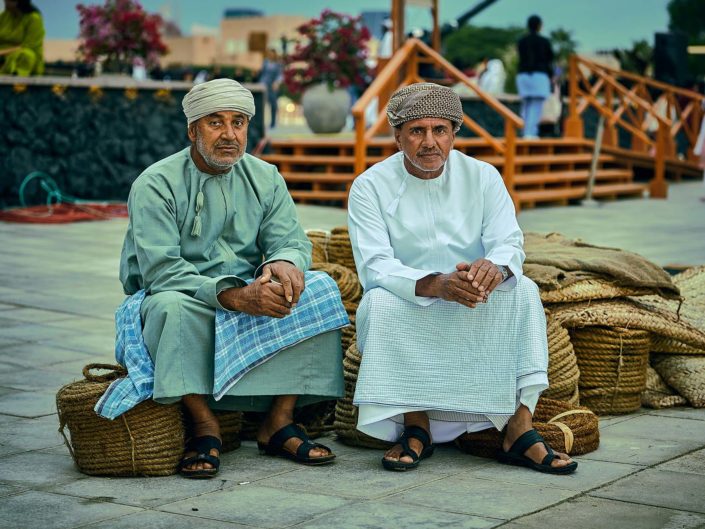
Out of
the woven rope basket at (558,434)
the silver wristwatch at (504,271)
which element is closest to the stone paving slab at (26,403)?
the woven rope basket at (558,434)

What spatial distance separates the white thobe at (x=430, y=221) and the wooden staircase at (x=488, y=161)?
27.5ft

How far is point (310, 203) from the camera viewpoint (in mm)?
13242

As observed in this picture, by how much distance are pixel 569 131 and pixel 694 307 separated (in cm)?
1051

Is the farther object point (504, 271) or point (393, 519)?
point (504, 271)

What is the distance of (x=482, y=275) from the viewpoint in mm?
3916

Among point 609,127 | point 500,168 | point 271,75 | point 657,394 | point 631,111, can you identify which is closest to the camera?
point 657,394

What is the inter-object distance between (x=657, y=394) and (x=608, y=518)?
5.69 ft

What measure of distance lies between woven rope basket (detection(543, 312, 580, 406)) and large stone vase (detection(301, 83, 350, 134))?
34.9ft

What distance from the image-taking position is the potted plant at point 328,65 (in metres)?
14.4

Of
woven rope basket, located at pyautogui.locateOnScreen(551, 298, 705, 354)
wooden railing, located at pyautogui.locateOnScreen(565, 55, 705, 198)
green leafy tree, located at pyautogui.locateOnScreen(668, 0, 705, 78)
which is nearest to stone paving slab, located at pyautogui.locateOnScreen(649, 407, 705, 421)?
woven rope basket, located at pyautogui.locateOnScreen(551, 298, 705, 354)

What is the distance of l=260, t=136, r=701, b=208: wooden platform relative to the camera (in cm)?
1320

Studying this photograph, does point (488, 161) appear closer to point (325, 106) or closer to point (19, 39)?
point (325, 106)

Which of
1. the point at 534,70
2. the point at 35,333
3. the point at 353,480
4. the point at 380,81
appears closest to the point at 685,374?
the point at 353,480

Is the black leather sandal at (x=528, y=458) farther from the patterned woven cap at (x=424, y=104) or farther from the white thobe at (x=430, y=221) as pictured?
the patterned woven cap at (x=424, y=104)
